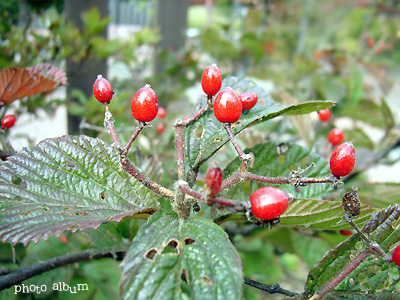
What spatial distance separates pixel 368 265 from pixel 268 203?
0.30 metres

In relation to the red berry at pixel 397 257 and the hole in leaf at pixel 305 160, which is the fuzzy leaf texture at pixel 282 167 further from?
the red berry at pixel 397 257

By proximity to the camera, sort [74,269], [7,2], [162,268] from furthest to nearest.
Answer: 1. [7,2]
2. [74,269]
3. [162,268]

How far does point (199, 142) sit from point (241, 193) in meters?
0.21

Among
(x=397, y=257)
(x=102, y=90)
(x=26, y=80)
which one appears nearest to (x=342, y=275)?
(x=397, y=257)

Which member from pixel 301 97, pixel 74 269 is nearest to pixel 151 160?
pixel 74 269

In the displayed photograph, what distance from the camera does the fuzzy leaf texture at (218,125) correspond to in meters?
0.68

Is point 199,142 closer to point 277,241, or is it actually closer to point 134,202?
point 134,202

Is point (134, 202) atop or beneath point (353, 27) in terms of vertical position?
beneath

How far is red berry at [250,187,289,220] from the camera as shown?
0.49 m

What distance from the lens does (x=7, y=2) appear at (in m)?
1.84

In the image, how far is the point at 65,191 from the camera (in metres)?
0.64

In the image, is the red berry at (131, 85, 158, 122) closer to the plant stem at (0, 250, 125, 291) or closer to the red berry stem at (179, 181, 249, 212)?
the red berry stem at (179, 181, 249, 212)

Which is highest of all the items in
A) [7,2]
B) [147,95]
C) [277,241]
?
[7,2]

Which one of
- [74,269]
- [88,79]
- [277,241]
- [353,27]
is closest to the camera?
[74,269]
